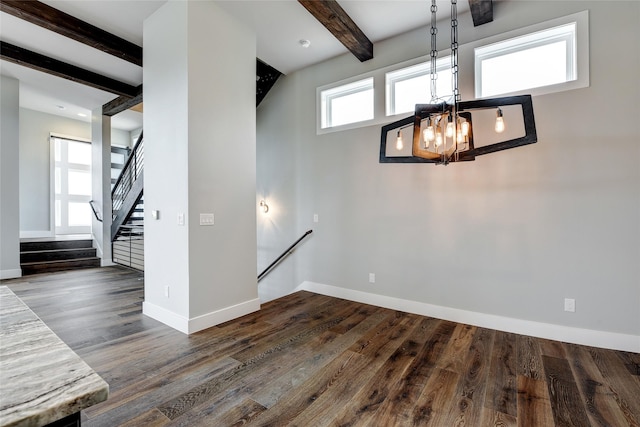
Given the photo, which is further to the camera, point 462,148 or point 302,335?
point 302,335

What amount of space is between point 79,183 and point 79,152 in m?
0.79

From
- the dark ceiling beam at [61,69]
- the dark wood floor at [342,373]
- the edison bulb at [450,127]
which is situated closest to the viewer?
the dark wood floor at [342,373]

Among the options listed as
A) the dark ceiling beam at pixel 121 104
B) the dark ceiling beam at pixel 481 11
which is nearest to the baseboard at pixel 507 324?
the dark ceiling beam at pixel 481 11

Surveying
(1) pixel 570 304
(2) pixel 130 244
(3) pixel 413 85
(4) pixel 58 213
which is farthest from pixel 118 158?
(1) pixel 570 304

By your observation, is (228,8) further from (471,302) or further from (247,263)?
(471,302)

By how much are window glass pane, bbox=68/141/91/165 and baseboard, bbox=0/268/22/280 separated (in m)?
3.35

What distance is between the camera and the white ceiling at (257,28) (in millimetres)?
3252

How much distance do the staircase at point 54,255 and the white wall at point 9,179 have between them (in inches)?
13.7

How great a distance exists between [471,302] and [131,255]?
6123 millimetres

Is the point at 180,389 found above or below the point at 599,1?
below

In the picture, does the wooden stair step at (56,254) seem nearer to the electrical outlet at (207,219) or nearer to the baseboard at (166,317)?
the baseboard at (166,317)

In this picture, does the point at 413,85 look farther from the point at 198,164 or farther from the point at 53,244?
the point at 53,244

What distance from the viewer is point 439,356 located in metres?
2.58

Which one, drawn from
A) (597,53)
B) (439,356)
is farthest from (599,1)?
(439,356)
